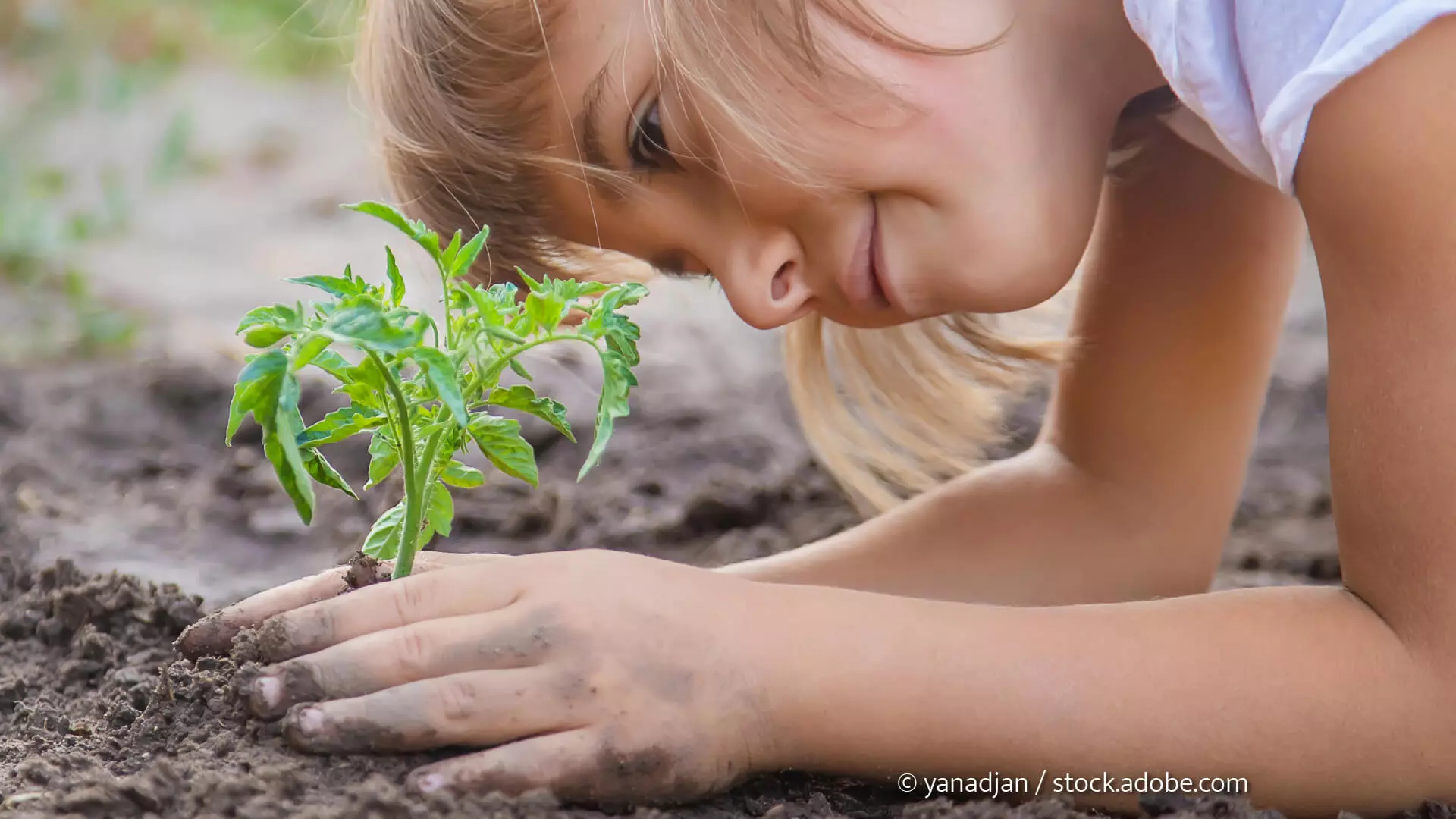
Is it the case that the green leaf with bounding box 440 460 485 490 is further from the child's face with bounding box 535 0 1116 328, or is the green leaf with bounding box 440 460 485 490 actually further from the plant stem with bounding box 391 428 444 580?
the child's face with bounding box 535 0 1116 328

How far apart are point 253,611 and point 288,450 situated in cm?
35

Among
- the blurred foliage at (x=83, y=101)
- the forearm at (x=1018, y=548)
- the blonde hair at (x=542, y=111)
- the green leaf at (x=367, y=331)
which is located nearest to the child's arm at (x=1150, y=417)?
the forearm at (x=1018, y=548)

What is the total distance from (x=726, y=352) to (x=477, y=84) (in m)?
1.82

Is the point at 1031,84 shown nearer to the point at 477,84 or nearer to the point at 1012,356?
the point at 477,84

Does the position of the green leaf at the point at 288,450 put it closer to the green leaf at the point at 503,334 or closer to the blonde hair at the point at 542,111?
the green leaf at the point at 503,334

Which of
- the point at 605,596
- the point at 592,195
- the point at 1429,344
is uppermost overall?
the point at 592,195

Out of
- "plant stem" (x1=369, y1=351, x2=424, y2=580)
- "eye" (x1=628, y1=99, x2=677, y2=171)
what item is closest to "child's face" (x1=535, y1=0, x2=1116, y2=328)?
"eye" (x1=628, y1=99, x2=677, y2=171)

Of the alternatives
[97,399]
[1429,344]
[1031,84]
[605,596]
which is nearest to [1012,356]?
[1031,84]

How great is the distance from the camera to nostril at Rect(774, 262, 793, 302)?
1509mm

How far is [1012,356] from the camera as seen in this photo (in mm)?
2090

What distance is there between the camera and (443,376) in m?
1.01

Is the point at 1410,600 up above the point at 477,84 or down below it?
below

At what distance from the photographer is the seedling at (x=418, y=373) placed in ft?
3.26

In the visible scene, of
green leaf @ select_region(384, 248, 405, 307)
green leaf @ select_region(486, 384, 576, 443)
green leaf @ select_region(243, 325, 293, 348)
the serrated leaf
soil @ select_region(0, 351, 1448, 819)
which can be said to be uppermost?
green leaf @ select_region(384, 248, 405, 307)
